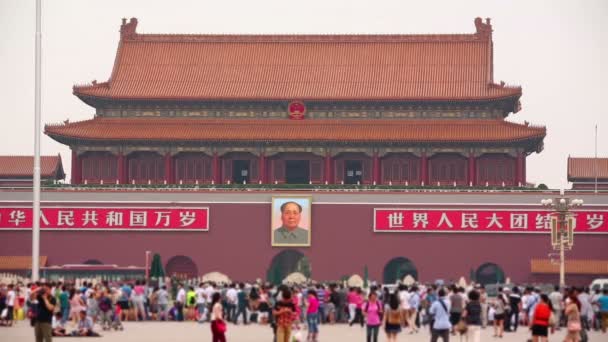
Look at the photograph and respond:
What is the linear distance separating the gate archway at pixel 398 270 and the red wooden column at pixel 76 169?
14.9 metres

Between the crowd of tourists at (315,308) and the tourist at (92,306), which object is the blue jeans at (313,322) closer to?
the crowd of tourists at (315,308)

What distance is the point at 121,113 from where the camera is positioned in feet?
261

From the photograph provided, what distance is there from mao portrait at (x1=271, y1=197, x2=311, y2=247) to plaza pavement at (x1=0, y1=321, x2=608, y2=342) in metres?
22.3

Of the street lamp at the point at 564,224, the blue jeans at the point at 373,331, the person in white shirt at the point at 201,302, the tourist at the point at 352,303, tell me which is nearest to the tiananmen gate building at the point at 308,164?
the street lamp at the point at 564,224

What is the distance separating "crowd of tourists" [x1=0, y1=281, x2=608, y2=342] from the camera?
37406 millimetres

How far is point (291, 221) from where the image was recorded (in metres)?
73.6

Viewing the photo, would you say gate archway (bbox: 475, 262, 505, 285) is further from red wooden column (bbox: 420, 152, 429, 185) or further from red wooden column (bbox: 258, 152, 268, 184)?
red wooden column (bbox: 258, 152, 268, 184)

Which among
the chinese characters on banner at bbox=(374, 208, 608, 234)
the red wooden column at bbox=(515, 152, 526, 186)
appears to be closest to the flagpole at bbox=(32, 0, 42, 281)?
the chinese characters on banner at bbox=(374, 208, 608, 234)

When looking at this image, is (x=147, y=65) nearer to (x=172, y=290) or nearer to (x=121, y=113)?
(x=121, y=113)

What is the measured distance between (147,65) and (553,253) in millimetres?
22426

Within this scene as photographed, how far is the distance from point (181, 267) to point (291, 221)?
16.9ft

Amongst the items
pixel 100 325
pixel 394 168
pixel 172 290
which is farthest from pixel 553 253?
pixel 100 325

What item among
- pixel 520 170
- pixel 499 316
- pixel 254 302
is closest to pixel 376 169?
pixel 520 170

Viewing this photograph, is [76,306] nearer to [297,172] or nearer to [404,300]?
[404,300]
